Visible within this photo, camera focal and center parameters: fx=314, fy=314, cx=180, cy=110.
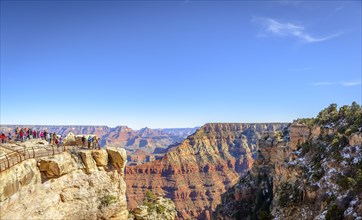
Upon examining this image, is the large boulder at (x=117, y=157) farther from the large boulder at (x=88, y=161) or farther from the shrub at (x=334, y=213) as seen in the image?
the shrub at (x=334, y=213)

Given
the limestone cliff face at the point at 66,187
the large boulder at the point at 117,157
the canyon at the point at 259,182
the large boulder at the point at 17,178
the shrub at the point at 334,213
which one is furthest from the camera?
the shrub at the point at 334,213

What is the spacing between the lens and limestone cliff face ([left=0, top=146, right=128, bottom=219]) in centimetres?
1708

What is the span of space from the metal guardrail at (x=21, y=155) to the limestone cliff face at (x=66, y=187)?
1.55ft

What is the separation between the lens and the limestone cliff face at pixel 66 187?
1708 cm

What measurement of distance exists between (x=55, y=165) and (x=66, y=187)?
182 cm

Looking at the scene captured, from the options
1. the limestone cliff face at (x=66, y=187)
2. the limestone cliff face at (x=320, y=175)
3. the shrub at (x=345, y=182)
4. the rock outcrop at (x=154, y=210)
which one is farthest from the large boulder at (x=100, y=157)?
the shrub at (x=345, y=182)

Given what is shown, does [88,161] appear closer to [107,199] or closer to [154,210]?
[107,199]

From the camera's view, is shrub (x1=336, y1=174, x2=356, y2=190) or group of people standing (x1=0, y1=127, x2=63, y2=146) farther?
shrub (x1=336, y1=174, x2=356, y2=190)

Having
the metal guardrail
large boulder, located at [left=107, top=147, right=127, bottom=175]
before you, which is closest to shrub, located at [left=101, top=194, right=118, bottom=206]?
large boulder, located at [left=107, top=147, right=127, bottom=175]

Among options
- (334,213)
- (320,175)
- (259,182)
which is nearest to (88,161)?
(334,213)

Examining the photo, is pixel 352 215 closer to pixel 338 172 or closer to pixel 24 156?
pixel 338 172

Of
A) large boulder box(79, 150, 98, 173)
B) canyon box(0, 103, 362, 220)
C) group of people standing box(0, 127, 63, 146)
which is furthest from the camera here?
group of people standing box(0, 127, 63, 146)

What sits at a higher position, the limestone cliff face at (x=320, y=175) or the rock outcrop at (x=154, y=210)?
the limestone cliff face at (x=320, y=175)

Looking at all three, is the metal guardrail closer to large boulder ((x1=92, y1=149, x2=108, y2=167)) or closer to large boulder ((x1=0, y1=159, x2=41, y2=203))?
large boulder ((x1=0, y1=159, x2=41, y2=203))
